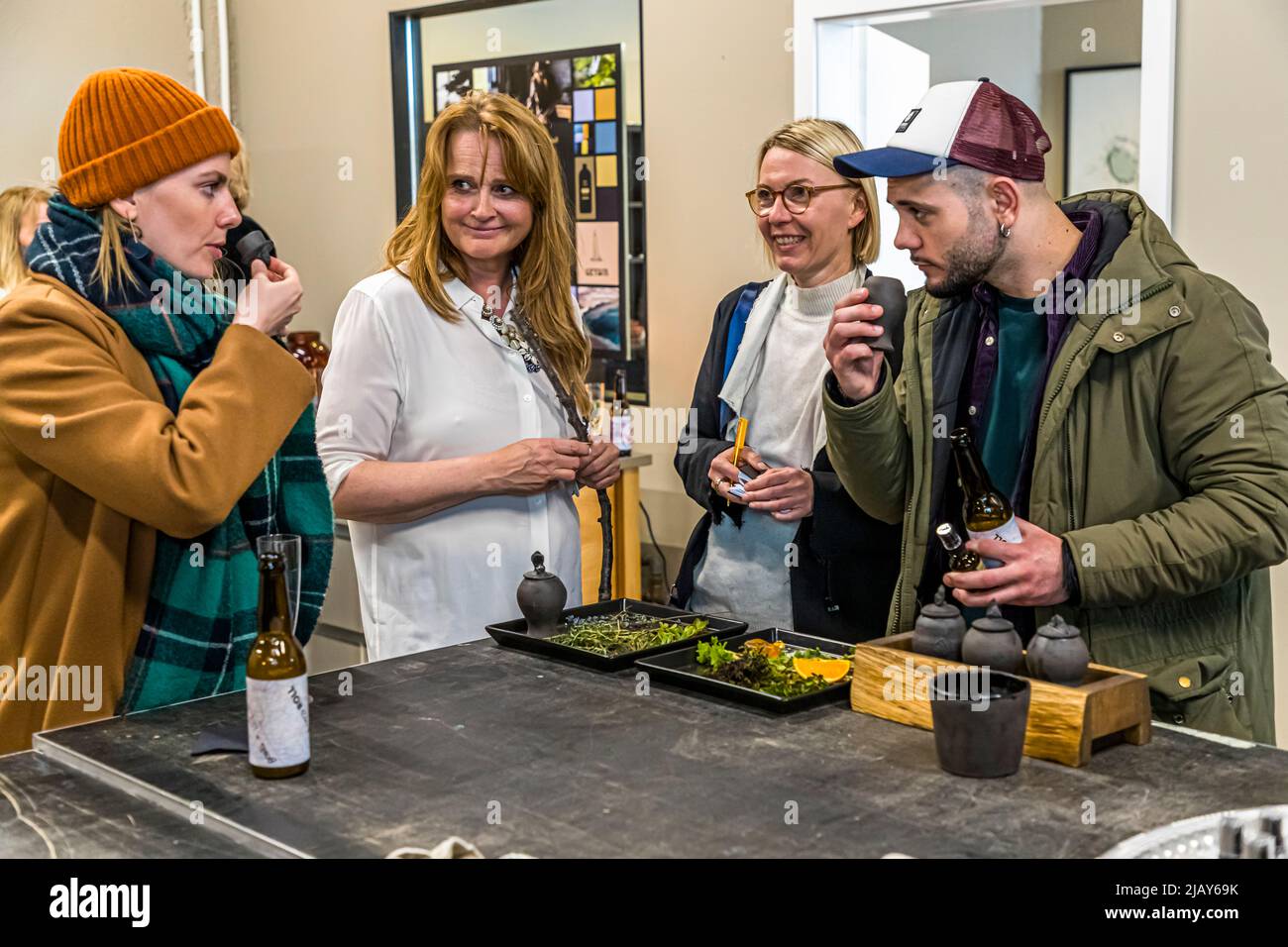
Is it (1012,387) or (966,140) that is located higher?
(966,140)

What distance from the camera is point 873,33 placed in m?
3.97

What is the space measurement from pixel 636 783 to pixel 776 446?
4.54 feet

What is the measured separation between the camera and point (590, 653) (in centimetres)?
217

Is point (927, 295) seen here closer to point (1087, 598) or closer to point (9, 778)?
point (1087, 598)

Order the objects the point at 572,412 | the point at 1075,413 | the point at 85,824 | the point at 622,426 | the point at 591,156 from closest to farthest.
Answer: the point at 85,824, the point at 1075,413, the point at 572,412, the point at 622,426, the point at 591,156

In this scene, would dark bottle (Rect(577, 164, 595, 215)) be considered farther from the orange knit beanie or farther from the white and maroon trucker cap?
the orange knit beanie

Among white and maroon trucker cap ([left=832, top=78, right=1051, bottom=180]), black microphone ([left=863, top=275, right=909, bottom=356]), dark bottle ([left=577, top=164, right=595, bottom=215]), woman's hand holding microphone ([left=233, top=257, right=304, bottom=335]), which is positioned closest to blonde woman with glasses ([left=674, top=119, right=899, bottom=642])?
black microphone ([left=863, top=275, right=909, bottom=356])

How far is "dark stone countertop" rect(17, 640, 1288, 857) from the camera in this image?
148 centimetres

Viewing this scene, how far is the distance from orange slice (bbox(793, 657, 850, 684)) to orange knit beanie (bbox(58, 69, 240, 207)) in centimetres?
127

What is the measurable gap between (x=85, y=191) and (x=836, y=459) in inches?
52.4

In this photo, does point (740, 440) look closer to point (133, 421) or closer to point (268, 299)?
point (268, 299)

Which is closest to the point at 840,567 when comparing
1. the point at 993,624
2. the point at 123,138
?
the point at 993,624

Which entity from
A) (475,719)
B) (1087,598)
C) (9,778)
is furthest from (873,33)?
(9,778)
